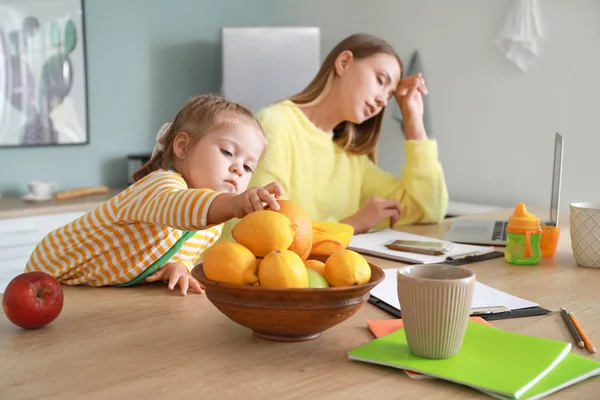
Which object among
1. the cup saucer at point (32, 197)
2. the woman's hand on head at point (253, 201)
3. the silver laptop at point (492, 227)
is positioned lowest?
the cup saucer at point (32, 197)

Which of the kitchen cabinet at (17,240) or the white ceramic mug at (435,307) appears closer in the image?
the white ceramic mug at (435,307)

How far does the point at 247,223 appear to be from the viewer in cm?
91

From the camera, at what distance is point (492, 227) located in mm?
1972

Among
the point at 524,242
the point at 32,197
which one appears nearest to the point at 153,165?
the point at 524,242

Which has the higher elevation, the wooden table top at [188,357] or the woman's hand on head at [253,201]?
the woman's hand on head at [253,201]

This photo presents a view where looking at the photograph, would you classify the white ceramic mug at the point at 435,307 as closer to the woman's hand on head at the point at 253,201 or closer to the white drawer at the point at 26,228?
the woman's hand on head at the point at 253,201

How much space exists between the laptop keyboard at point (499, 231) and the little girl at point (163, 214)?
74 centimetres

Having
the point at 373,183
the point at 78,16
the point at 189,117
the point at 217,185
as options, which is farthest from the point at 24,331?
the point at 78,16

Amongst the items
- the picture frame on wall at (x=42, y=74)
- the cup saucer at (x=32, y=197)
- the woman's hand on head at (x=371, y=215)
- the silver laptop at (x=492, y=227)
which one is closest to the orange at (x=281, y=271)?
the silver laptop at (x=492, y=227)

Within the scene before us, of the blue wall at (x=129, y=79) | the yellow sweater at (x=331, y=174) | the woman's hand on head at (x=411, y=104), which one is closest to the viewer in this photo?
the yellow sweater at (x=331, y=174)

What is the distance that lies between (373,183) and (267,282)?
1710 millimetres

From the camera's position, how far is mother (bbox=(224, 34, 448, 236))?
7.38 ft

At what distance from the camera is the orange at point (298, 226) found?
964 mm

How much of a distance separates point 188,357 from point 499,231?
1.25m
